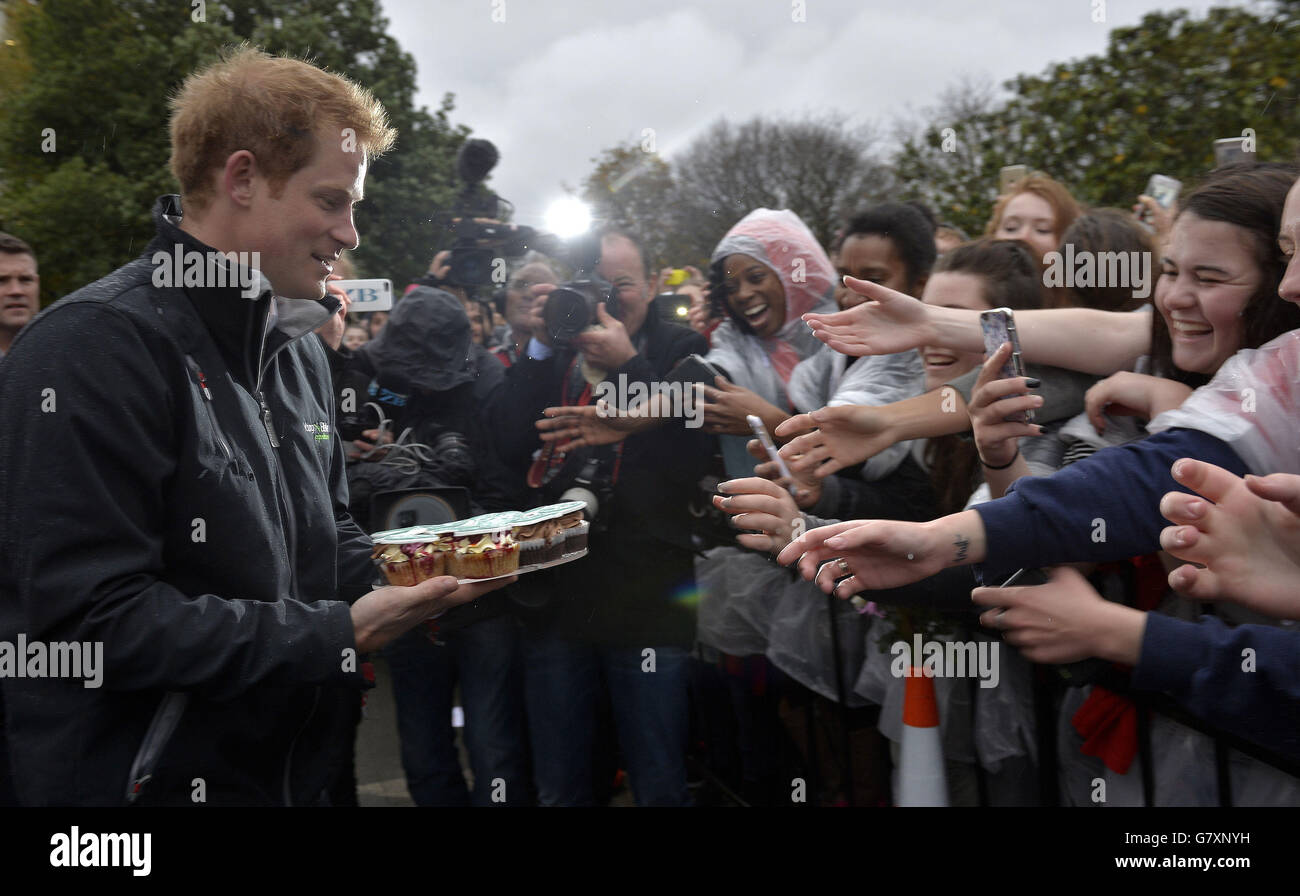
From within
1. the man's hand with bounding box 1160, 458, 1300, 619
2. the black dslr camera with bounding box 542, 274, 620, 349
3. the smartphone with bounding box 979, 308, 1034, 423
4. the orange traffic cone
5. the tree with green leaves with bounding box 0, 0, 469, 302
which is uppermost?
the tree with green leaves with bounding box 0, 0, 469, 302

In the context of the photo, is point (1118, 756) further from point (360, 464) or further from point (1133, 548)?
point (360, 464)

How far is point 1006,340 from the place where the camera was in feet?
5.48

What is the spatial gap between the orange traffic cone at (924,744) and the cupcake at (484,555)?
1.01 m

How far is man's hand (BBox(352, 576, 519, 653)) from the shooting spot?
1658 mm

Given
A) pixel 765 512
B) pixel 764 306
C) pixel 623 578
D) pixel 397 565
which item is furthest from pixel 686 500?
pixel 397 565

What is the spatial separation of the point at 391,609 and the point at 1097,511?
46.9 inches

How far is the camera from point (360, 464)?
2875mm

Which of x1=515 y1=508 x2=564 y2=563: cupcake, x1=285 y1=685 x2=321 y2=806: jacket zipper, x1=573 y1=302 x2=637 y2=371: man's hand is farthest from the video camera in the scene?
x1=285 y1=685 x2=321 y2=806: jacket zipper

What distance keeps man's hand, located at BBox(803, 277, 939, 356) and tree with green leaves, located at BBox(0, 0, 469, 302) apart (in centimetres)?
702

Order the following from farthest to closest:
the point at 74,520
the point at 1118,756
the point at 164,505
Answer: the point at 1118,756 → the point at 164,505 → the point at 74,520

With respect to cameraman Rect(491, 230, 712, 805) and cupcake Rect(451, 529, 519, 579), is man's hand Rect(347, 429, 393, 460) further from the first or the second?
cupcake Rect(451, 529, 519, 579)
